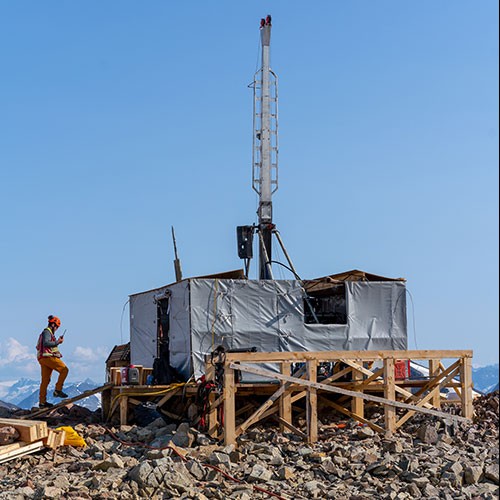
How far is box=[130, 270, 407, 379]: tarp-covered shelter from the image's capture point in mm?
20531

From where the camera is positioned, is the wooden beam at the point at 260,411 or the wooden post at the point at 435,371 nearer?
the wooden beam at the point at 260,411

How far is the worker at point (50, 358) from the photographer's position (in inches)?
795

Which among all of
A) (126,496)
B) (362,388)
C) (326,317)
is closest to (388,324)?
(326,317)

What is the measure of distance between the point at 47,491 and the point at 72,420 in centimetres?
659

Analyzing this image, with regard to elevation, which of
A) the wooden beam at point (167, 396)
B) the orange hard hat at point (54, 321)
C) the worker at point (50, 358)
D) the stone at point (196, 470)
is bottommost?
the stone at point (196, 470)

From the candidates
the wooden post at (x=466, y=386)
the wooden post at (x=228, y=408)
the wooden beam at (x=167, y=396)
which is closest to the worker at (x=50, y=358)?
the wooden beam at (x=167, y=396)

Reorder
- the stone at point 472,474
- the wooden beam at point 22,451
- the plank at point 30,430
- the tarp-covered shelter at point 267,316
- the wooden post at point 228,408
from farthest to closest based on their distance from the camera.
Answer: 1. the tarp-covered shelter at point 267,316
2. the wooden post at point 228,408
3. the plank at point 30,430
4. the wooden beam at point 22,451
5. the stone at point 472,474

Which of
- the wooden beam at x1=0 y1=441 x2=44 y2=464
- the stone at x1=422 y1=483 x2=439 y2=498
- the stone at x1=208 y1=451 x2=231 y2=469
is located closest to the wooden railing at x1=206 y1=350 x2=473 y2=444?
the stone at x1=208 y1=451 x2=231 y2=469

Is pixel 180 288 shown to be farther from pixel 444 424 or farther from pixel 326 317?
pixel 444 424

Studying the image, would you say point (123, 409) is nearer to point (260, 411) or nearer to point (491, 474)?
point (260, 411)

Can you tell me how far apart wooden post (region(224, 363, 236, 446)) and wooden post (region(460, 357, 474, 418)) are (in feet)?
18.1

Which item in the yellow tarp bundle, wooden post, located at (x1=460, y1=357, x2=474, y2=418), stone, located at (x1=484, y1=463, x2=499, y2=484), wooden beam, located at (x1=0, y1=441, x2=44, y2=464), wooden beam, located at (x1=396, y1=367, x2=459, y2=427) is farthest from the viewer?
wooden post, located at (x1=460, y1=357, x2=474, y2=418)

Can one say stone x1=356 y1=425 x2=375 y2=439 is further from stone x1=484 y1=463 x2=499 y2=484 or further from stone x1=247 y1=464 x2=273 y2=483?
stone x1=247 y1=464 x2=273 y2=483

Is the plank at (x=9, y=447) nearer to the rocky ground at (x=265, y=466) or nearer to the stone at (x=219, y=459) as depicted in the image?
the rocky ground at (x=265, y=466)
